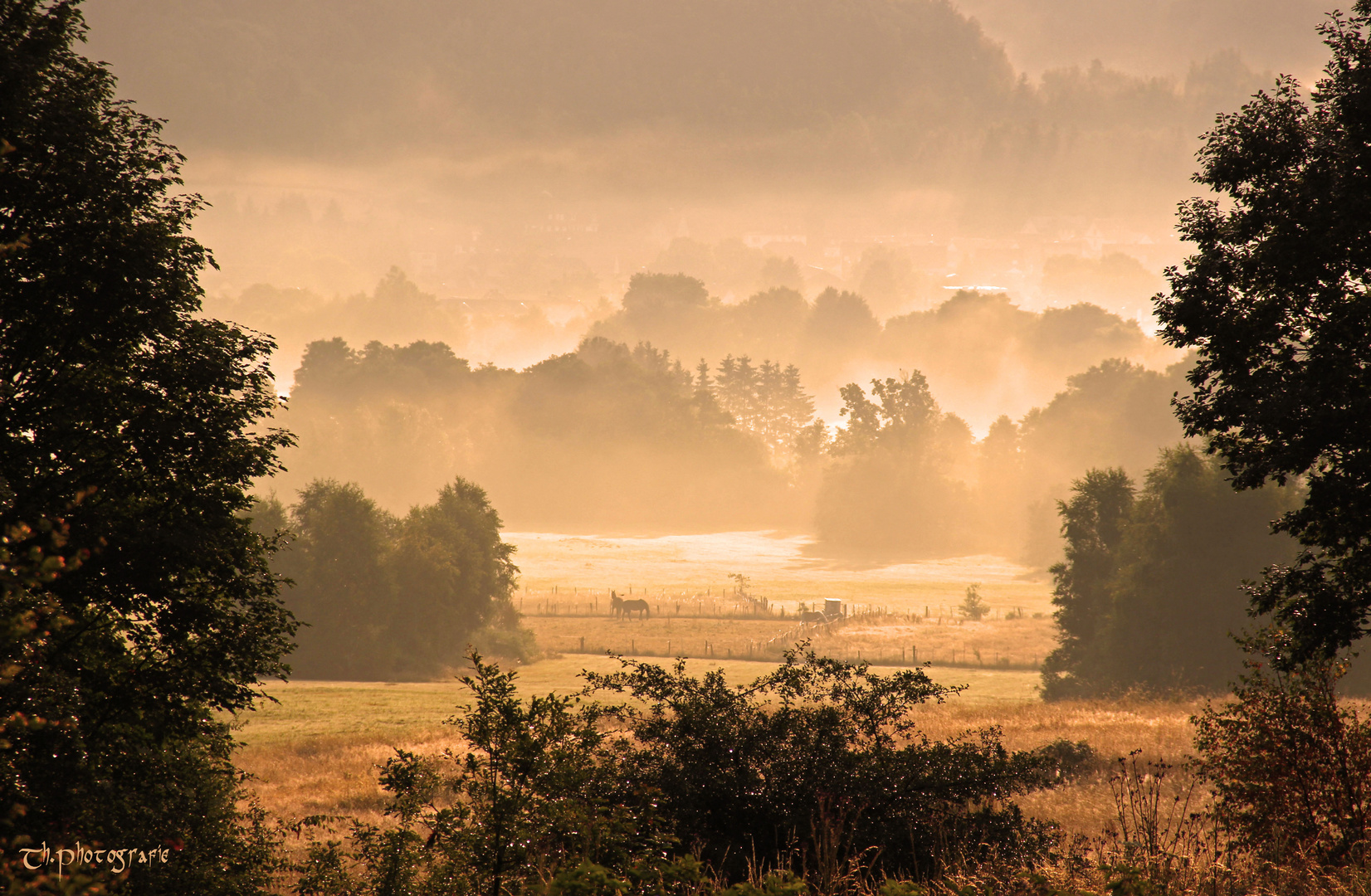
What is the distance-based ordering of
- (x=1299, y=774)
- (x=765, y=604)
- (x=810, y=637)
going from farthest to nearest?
1. (x=765, y=604)
2. (x=810, y=637)
3. (x=1299, y=774)

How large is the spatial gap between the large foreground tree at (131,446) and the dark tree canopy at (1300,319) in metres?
19.4

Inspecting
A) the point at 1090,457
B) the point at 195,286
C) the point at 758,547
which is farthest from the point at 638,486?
the point at 195,286

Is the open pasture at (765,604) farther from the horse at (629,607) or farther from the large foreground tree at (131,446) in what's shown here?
the large foreground tree at (131,446)

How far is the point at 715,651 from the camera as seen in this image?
6694 centimetres

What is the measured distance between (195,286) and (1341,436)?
22995 millimetres

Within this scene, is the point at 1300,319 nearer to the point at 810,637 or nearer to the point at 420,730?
the point at 420,730

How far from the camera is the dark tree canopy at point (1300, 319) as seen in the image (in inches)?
526

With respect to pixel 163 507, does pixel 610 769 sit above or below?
below

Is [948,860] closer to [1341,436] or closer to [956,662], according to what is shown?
[1341,436]

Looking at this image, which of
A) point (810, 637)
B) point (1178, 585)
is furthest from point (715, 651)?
point (1178, 585)

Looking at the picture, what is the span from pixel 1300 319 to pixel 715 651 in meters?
56.5

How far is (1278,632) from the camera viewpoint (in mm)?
15031
